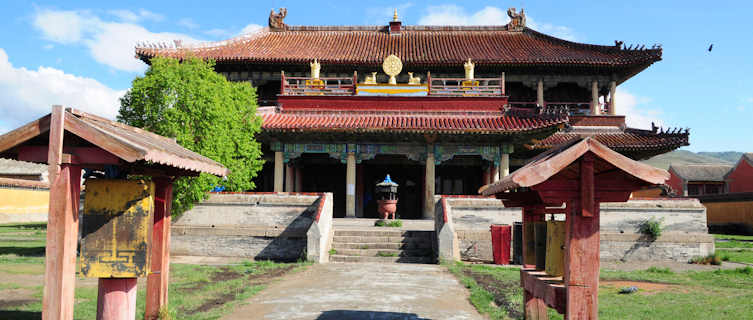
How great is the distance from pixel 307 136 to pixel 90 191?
48.9 ft

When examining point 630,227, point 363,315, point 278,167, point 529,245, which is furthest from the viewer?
point 278,167

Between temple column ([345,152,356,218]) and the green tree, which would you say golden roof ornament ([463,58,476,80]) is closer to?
temple column ([345,152,356,218])

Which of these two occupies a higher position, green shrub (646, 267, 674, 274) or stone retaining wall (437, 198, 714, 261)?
stone retaining wall (437, 198, 714, 261)

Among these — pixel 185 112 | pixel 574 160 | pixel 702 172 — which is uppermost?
pixel 702 172

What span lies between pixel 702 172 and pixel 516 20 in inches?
1216

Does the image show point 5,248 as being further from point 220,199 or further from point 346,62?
point 346,62

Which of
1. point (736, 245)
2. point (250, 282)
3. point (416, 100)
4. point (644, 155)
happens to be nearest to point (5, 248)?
point (250, 282)

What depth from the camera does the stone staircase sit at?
45.2ft

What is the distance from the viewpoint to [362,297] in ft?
26.6

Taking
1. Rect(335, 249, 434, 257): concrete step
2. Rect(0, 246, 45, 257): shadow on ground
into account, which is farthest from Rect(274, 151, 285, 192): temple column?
Rect(0, 246, 45, 257): shadow on ground

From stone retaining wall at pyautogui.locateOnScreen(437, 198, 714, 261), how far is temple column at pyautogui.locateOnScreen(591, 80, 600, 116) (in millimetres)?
9728

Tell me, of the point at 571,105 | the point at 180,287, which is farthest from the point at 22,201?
the point at 571,105

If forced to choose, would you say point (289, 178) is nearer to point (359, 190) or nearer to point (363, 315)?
point (359, 190)

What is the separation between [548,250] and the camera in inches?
215
